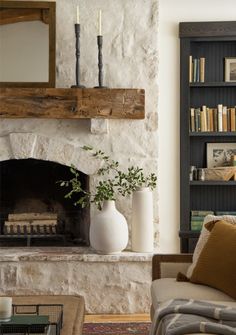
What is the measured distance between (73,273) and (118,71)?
5.21 feet

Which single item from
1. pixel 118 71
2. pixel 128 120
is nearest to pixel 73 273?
pixel 128 120

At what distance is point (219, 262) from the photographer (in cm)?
321

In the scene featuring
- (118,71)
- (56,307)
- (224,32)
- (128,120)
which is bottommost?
(56,307)

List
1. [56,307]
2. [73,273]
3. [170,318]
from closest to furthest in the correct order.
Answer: [170,318], [56,307], [73,273]

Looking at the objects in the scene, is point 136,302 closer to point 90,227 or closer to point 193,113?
point 90,227

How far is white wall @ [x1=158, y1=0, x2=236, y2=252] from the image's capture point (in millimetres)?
5258

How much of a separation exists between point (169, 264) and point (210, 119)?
77.8 inches

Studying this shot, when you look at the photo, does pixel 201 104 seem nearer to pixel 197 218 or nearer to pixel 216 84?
pixel 216 84

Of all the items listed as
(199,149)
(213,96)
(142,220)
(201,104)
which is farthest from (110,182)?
(213,96)

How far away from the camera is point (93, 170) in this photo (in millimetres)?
4914

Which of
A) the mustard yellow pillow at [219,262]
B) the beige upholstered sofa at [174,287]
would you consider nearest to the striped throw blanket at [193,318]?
the beige upholstered sofa at [174,287]

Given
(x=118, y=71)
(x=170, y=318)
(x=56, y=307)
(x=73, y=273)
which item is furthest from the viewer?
(x=118, y=71)

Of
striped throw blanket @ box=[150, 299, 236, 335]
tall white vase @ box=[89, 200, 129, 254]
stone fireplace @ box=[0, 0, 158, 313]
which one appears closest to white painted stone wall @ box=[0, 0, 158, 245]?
stone fireplace @ box=[0, 0, 158, 313]

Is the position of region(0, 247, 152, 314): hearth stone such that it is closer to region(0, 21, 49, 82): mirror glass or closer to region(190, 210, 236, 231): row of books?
region(190, 210, 236, 231): row of books
